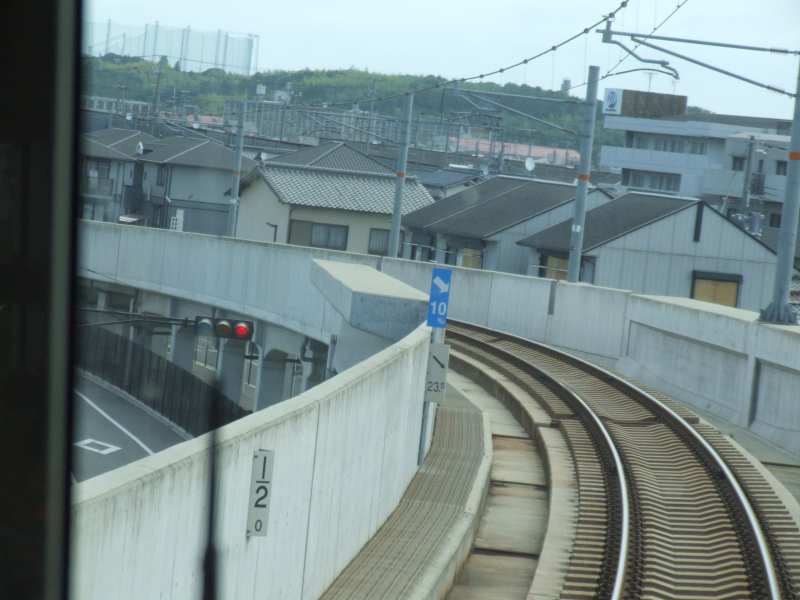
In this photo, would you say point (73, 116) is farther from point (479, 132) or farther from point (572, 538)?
point (479, 132)

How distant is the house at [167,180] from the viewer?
34.5 metres

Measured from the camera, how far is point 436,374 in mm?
12656

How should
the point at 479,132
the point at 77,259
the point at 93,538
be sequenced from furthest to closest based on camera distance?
the point at 479,132 → the point at 77,259 → the point at 93,538

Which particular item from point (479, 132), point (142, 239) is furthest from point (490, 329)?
point (479, 132)

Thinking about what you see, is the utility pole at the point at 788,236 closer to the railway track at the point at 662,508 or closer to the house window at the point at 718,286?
the railway track at the point at 662,508

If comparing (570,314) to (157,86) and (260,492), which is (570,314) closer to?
(157,86)

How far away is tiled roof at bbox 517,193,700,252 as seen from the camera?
35562 mm

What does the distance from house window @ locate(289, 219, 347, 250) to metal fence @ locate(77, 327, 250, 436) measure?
13024 mm

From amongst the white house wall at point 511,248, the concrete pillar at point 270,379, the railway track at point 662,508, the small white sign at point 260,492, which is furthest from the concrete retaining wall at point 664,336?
the white house wall at point 511,248

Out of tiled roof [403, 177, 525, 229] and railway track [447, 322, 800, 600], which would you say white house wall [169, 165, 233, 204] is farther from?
railway track [447, 322, 800, 600]

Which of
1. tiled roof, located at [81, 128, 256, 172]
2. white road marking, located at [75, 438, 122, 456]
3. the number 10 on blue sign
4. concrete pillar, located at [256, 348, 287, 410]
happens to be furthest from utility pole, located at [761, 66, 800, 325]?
tiled roof, located at [81, 128, 256, 172]

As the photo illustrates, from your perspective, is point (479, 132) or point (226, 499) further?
point (479, 132)

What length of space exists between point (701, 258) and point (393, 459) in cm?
2639

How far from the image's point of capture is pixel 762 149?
5953cm
